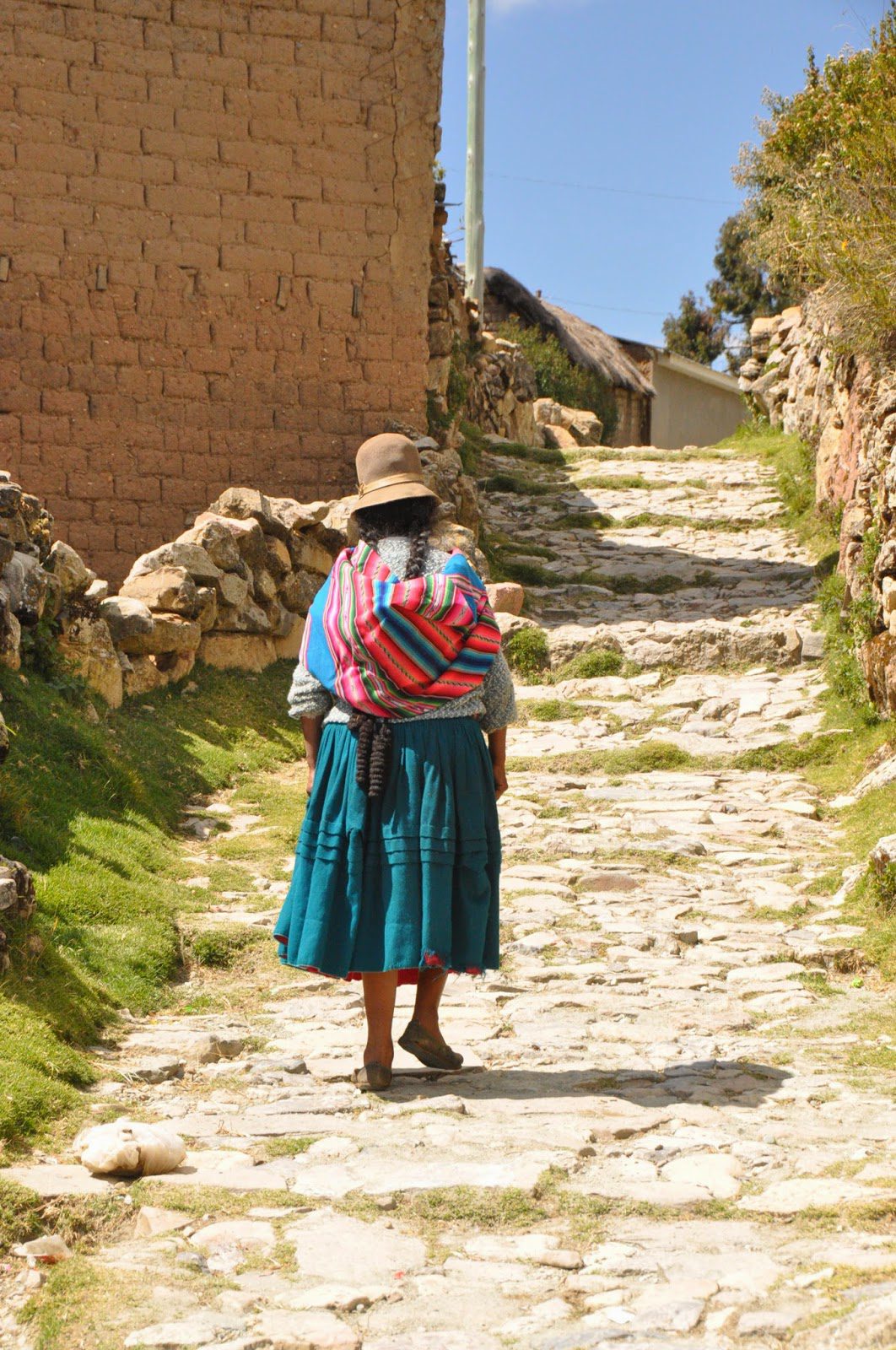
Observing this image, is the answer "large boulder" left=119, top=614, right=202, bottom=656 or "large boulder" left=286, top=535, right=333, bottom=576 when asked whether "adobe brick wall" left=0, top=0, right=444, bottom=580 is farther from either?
"large boulder" left=119, top=614, right=202, bottom=656

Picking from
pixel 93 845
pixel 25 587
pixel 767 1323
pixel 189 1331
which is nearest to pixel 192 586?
pixel 25 587

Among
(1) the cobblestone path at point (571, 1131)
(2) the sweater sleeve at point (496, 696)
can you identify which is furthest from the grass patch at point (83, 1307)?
(2) the sweater sleeve at point (496, 696)

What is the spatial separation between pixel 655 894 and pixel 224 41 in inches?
311

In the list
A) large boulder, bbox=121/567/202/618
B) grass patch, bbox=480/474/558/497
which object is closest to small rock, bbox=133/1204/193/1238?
large boulder, bbox=121/567/202/618

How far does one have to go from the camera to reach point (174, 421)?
37.3ft

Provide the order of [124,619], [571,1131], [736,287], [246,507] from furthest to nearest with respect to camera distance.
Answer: [736,287] → [246,507] → [124,619] → [571,1131]

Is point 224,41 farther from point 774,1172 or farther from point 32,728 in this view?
point 774,1172

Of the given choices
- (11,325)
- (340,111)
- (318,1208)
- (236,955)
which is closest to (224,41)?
(340,111)

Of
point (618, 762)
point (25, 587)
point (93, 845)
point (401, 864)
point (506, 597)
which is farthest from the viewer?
point (506, 597)

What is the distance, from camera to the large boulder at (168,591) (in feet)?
30.9

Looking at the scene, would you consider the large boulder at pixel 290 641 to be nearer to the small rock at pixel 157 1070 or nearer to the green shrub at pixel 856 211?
the green shrub at pixel 856 211

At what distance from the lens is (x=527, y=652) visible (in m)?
11.1

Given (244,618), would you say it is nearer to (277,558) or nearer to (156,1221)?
(277,558)

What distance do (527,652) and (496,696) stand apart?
22.0ft
